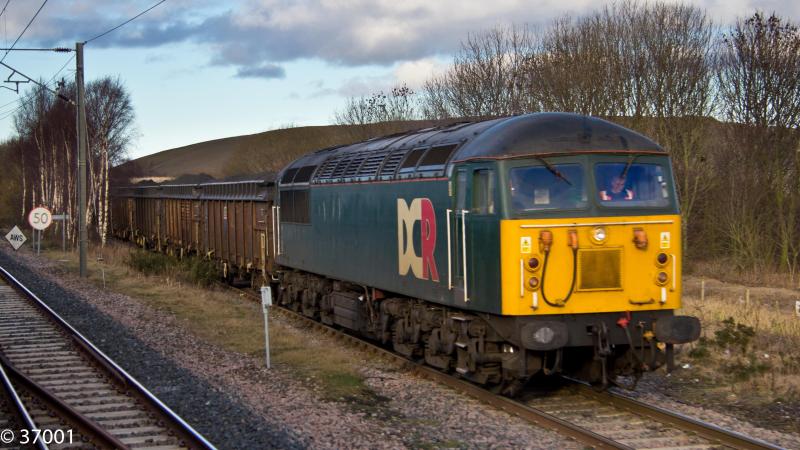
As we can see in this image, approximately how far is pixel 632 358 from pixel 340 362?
493 centimetres

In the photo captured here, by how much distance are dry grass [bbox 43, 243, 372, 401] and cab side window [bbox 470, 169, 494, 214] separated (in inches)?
113

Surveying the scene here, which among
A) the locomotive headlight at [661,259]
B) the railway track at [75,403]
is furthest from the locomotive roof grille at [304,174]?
the locomotive headlight at [661,259]

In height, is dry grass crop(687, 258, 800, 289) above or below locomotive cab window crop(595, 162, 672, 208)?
below

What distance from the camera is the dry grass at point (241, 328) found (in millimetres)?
12781

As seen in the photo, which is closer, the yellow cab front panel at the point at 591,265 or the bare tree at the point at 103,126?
the yellow cab front panel at the point at 591,265

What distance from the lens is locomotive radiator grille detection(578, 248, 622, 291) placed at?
10094 millimetres

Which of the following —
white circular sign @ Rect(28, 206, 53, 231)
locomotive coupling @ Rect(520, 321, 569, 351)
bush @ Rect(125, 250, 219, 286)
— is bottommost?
bush @ Rect(125, 250, 219, 286)

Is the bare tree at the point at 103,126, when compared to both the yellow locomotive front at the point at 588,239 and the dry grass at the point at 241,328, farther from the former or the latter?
the yellow locomotive front at the point at 588,239

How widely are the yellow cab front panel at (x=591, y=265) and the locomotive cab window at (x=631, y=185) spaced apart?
0.21 m

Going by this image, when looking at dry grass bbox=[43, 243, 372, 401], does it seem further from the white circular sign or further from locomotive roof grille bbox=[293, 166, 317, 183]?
the white circular sign

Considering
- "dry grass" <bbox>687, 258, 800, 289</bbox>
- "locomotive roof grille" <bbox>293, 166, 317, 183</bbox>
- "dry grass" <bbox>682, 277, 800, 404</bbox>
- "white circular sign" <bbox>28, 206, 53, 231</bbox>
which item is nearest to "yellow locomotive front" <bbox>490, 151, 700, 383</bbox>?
"dry grass" <bbox>682, 277, 800, 404</bbox>

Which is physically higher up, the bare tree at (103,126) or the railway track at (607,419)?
the bare tree at (103,126)

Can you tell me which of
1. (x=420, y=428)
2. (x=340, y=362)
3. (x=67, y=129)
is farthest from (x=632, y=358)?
(x=67, y=129)

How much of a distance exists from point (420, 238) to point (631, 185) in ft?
9.77
